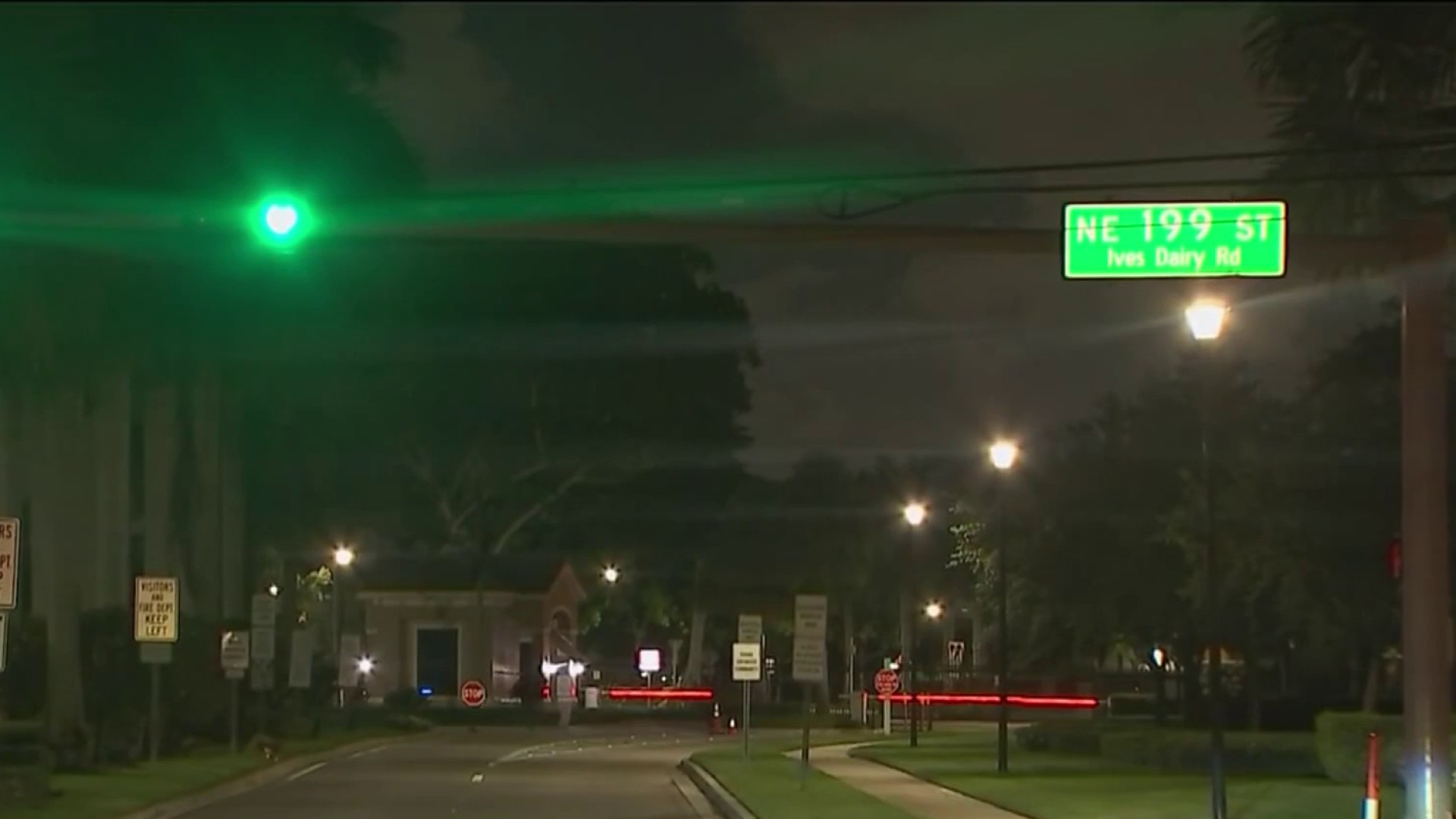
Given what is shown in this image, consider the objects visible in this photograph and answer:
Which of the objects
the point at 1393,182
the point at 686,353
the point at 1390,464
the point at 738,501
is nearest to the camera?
the point at 1393,182

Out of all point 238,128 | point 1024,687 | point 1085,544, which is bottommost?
point 1024,687

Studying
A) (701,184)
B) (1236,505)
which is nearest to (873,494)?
(1236,505)

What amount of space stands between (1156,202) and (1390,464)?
21.7m

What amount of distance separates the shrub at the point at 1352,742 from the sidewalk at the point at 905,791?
5.45 m

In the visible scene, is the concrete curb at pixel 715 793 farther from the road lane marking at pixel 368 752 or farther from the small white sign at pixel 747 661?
the road lane marking at pixel 368 752

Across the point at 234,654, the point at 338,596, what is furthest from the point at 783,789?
the point at 338,596

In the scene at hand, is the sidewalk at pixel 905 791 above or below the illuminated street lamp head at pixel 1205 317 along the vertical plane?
below

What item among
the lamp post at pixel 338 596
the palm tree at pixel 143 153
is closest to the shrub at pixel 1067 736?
the palm tree at pixel 143 153

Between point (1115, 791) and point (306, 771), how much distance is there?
17256 millimetres

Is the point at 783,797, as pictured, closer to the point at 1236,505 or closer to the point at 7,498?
the point at 1236,505

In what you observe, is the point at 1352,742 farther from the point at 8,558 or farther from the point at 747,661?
the point at 8,558

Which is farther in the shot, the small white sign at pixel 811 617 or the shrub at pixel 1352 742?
the small white sign at pixel 811 617

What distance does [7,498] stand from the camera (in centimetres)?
3975

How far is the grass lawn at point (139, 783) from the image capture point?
2639cm
